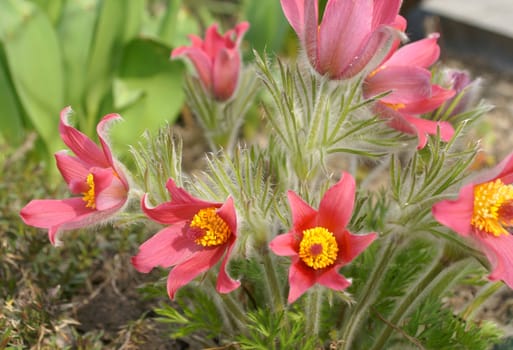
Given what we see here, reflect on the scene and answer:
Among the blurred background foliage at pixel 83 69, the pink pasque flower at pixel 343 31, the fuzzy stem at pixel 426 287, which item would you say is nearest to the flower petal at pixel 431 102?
the pink pasque flower at pixel 343 31

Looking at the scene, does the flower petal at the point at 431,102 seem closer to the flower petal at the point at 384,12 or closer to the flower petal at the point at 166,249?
the flower petal at the point at 384,12

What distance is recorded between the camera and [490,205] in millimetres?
1018

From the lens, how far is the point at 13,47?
2068 mm

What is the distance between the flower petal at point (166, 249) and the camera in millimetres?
1059

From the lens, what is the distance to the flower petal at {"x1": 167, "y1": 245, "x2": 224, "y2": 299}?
104 centimetres

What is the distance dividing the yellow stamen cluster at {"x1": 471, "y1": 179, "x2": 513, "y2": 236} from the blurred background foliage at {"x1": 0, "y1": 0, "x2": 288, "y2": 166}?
4.16 ft

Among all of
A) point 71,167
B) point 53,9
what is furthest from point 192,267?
point 53,9

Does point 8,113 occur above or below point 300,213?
below

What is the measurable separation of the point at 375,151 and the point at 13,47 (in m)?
1.24

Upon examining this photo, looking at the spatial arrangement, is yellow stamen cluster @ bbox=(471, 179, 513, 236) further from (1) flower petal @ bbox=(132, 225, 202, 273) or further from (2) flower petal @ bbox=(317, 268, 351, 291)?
(1) flower petal @ bbox=(132, 225, 202, 273)

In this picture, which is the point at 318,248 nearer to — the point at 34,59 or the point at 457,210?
the point at 457,210

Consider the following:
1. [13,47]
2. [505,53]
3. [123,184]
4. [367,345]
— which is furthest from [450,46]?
[123,184]

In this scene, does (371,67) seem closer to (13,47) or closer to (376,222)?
(376,222)

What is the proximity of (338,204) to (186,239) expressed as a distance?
0.77 ft
